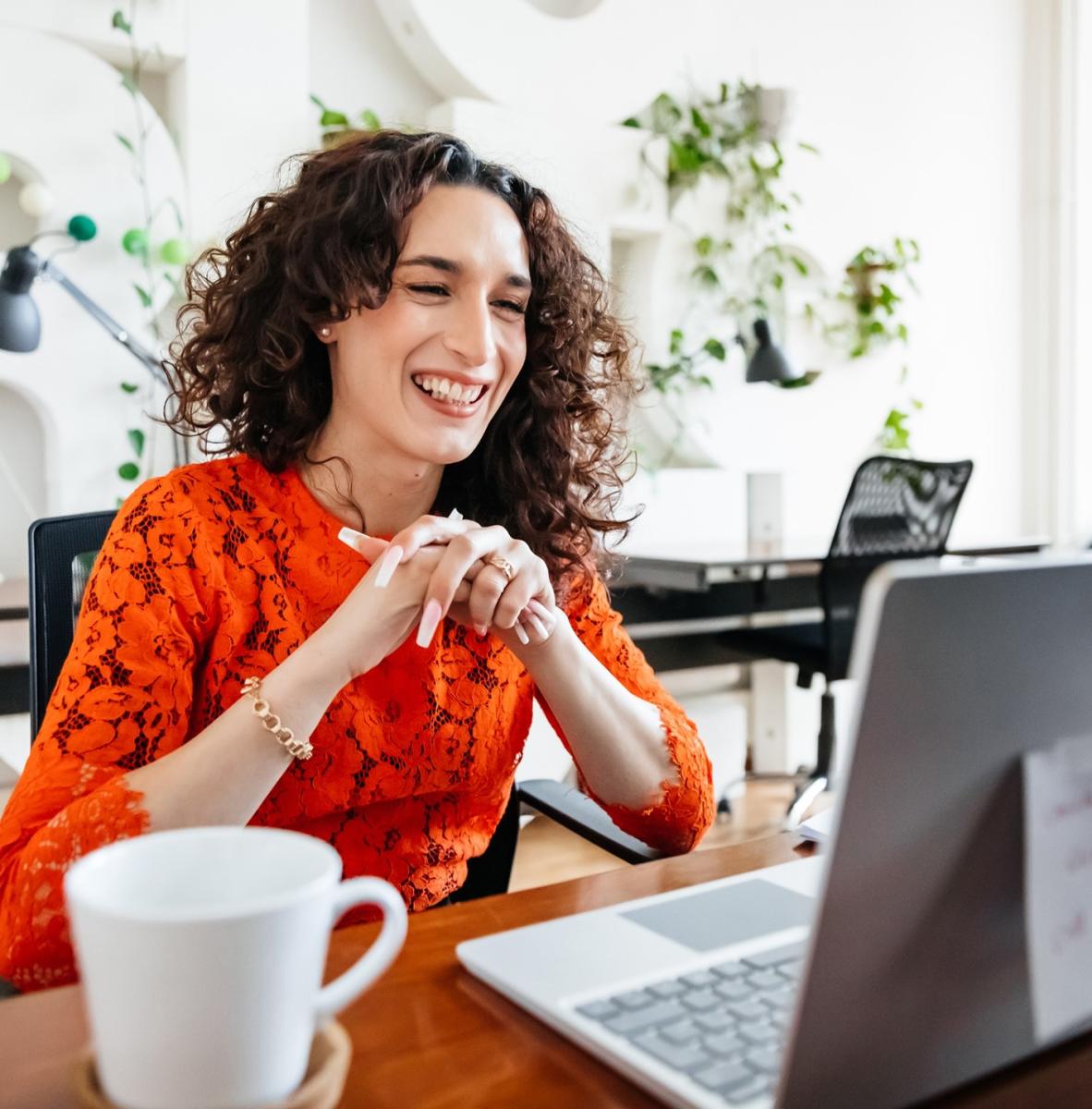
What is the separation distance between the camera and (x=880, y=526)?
294cm

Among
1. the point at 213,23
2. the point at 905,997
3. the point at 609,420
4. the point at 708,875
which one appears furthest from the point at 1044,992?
the point at 213,23

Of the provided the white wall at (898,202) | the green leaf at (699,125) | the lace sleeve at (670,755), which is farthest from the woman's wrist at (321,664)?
the green leaf at (699,125)

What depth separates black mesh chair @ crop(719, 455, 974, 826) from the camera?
9.45ft

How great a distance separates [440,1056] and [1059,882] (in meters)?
0.29

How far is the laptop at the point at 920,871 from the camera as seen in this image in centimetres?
38

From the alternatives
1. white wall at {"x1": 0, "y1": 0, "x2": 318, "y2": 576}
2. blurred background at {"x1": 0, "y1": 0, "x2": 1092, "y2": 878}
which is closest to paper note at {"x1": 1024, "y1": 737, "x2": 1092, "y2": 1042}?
blurred background at {"x1": 0, "y1": 0, "x2": 1092, "y2": 878}

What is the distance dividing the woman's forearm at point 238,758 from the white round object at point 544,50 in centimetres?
255

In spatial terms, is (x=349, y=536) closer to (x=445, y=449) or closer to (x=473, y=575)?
(x=473, y=575)

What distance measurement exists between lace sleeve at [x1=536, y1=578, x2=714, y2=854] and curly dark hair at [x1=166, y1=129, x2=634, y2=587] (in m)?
0.08

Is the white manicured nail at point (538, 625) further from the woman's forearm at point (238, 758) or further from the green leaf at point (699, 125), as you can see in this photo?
the green leaf at point (699, 125)

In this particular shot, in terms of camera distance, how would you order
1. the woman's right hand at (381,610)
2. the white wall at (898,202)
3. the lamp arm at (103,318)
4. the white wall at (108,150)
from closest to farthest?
the woman's right hand at (381,610) < the lamp arm at (103,318) < the white wall at (108,150) < the white wall at (898,202)

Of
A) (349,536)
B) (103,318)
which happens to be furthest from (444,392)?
(103,318)

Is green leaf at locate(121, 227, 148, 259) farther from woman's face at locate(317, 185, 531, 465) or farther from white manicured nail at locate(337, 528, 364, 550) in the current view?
white manicured nail at locate(337, 528, 364, 550)

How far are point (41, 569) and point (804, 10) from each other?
12.5 feet
